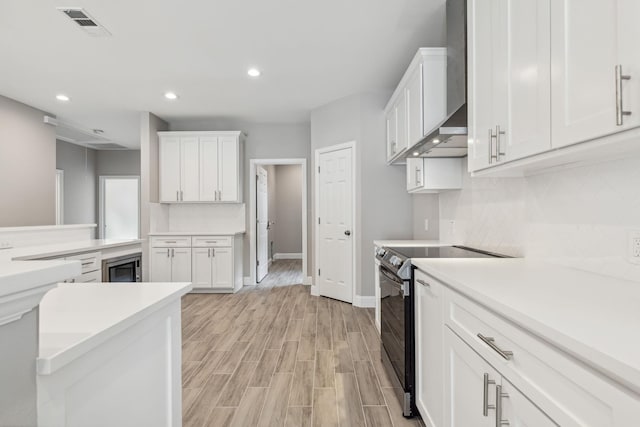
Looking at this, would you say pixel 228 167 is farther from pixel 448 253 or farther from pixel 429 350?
pixel 429 350

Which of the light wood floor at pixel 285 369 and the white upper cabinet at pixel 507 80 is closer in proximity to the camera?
the white upper cabinet at pixel 507 80

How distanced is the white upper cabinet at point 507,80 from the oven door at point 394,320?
859 millimetres

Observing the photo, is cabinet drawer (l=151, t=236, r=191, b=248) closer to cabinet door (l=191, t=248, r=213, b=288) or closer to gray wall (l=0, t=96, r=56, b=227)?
cabinet door (l=191, t=248, r=213, b=288)

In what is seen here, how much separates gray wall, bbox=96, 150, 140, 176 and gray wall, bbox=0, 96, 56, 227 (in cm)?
280

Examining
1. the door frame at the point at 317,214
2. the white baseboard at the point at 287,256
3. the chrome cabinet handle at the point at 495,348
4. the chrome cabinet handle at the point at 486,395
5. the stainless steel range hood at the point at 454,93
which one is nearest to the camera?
the chrome cabinet handle at the point at 495,348

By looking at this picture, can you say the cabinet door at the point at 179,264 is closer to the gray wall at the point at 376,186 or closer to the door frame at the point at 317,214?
the door frame at the point at 317,214

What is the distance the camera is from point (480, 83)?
5.54 feet

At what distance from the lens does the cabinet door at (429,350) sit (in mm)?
1499

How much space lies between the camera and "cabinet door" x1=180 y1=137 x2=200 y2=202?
5.18 m

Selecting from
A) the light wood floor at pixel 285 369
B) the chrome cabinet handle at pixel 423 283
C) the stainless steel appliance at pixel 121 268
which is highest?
the chrome cabinet handle at pixel 423 283

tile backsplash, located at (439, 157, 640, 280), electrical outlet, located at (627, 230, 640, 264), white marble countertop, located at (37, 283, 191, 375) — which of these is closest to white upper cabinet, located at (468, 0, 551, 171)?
tile backsplash, located at (439, 157, 640, 280)

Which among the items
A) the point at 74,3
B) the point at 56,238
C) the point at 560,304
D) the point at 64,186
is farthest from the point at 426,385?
the point at 64,186

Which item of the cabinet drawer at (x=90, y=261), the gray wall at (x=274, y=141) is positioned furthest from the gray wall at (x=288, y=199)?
the cabinet drawer at (x=90, y=261)

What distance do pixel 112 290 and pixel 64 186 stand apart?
24.2 feet
